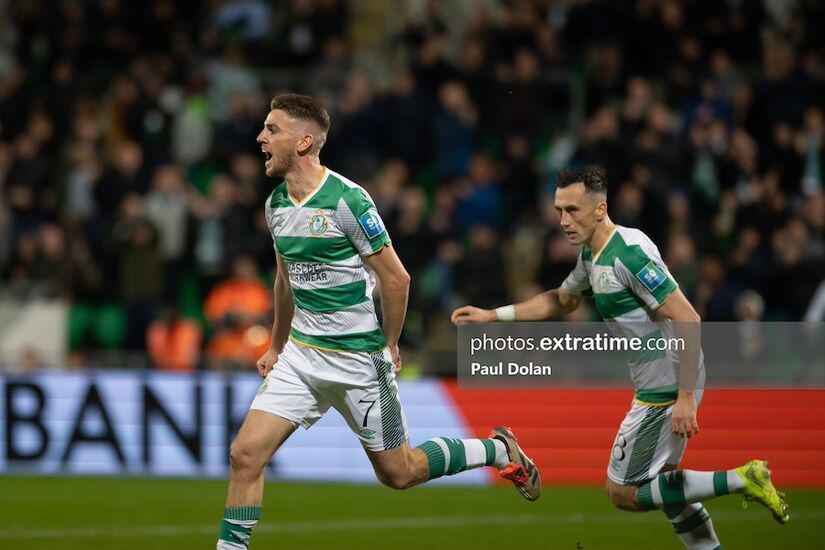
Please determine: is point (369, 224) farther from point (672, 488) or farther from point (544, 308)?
point (672, 488)

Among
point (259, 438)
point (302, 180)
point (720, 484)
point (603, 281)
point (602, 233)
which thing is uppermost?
point (302, 180)

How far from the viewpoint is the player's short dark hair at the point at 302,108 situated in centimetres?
779

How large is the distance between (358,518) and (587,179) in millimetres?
4431

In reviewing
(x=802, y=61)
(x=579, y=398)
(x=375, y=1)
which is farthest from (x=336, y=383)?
(x=375, y=1)

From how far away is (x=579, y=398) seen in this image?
31.4 feet

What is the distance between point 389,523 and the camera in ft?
36.7

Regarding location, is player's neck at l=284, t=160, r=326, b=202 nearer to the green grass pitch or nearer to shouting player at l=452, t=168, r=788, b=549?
shouting player at l=452, t=168, r=788, b=549

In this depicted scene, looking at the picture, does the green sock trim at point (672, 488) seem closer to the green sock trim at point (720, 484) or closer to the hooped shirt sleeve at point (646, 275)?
the green sock trim at point (720, 484)

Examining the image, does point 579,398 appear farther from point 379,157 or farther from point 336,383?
point 379,157

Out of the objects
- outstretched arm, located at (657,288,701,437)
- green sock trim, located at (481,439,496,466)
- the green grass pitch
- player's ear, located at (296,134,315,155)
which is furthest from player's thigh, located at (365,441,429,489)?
the green grass pitch

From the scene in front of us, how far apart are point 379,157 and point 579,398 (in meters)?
8.02

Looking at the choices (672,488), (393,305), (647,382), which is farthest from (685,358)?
(393,305)

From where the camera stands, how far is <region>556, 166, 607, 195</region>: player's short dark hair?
7906 mm

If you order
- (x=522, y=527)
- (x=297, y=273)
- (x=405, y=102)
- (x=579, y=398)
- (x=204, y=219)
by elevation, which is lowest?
(x=522, y=527)
